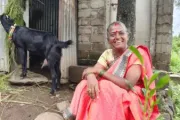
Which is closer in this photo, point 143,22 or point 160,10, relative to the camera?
point 160,10

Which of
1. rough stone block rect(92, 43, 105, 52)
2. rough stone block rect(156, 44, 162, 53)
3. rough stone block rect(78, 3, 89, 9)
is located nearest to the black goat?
rough stone block rect(92, 43, 105, 52)

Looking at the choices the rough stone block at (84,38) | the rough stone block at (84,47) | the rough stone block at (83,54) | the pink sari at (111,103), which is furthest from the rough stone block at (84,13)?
the pink sari at (111,103)

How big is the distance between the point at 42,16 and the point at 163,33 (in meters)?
2.77

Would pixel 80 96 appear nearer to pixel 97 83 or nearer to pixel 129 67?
pixel 97 83

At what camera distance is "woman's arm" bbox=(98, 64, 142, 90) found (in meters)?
2.74

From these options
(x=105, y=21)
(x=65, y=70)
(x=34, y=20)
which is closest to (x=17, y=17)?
(x=34, y=20)

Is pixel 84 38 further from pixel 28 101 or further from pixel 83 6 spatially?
pixel 28 101

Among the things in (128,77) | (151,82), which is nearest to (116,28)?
(128,77)

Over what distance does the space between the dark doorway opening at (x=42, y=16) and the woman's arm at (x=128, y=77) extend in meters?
3.78

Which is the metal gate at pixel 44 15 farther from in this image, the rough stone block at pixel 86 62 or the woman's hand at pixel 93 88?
the woman's hand at pixel 93 88

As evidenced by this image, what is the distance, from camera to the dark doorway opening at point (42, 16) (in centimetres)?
636

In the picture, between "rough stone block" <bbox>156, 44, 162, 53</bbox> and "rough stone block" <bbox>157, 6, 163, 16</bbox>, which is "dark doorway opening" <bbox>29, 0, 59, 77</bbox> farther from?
"rough stone block" <bbox>156, 44, 162, 53</bbox>

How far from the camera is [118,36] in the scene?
3074 millimetres

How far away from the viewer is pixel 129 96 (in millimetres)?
2666
